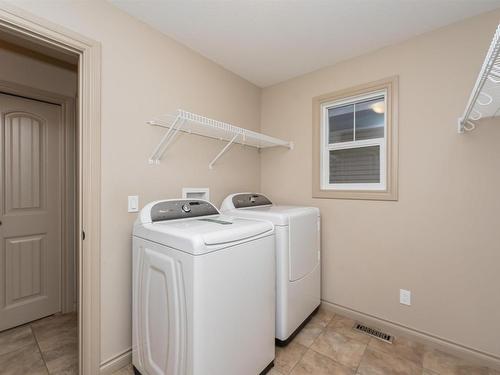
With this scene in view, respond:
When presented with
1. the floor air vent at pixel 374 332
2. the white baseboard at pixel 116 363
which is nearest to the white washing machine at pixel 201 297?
the white baseboard at pixel 116 363

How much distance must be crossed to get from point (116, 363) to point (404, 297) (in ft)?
→ 7.18

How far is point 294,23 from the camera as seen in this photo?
177cm

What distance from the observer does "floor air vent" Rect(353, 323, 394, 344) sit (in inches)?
75.7

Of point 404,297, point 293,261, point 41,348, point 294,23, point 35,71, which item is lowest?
point 41,348

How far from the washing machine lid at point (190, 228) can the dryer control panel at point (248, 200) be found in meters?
0.37

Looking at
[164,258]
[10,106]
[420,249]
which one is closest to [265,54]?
[164,258]

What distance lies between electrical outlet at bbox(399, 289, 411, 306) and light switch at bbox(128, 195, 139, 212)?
218 cm

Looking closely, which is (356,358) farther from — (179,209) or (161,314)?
(179,209)

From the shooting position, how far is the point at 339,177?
2396mm

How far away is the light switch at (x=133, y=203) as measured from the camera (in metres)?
1.68

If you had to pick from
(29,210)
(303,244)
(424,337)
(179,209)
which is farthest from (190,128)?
(424,337)

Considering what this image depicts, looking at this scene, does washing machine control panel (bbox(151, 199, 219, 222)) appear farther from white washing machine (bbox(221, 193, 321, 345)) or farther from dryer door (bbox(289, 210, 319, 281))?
dryer door (bbox(289, 210, 319, 281))

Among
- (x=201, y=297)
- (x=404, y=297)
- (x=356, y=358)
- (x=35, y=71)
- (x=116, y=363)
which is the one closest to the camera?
(x=201, y=297)

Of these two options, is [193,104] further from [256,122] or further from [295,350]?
[295,350]
